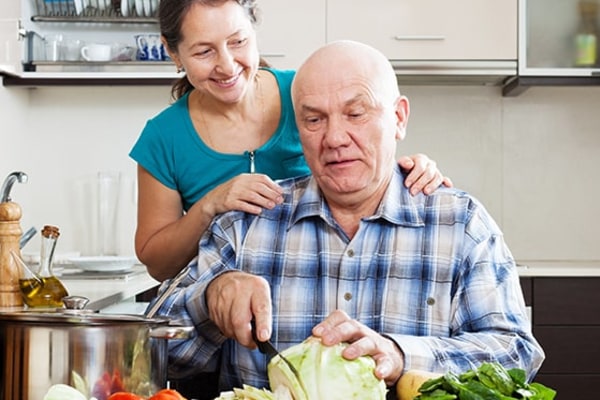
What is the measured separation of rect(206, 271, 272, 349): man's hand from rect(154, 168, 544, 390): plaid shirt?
115mm

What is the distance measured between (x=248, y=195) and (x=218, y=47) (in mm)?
318

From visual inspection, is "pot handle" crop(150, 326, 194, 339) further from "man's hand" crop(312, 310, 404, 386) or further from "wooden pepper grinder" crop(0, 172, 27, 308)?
"wooden pepper grinder" crop(0, 172, 27, 308)

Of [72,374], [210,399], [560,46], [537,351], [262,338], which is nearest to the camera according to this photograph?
[72,374]

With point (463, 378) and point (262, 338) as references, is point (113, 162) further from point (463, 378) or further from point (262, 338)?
Result: point (463, 378)

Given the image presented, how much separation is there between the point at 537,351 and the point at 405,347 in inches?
11.8

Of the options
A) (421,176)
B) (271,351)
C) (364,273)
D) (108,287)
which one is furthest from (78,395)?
(108,287)

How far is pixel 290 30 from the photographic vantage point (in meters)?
3.84

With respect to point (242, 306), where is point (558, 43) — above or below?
above

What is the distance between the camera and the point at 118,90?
4203 mm

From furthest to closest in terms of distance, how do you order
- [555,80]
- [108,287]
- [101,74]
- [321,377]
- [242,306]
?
[101,74], [555,80], [108,287], [242,306], [321,377]

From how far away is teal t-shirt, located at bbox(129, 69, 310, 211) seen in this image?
2145 mm

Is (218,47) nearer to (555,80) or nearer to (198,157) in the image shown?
(198,157)

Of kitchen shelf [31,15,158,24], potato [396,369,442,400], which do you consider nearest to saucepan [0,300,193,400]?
potato [396,369,442,400]

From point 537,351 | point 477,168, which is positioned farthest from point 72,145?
point 537,351
